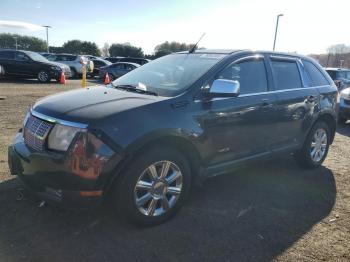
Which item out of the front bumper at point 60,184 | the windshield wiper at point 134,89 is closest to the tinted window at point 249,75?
the windshield wiper at point 134,89

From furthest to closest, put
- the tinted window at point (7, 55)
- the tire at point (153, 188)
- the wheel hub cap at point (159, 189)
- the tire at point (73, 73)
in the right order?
1. the tire at point (73, 73)
2. the tinted window at point (7, 55)
3. the wheel hub cap at point (159, 189)
4. the tire at point (153, 188)

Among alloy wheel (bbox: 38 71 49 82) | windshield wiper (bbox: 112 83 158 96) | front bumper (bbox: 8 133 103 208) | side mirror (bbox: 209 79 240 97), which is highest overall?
side mirror (bbox: 209 79 240 97)

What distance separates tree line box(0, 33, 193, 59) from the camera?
61.0m

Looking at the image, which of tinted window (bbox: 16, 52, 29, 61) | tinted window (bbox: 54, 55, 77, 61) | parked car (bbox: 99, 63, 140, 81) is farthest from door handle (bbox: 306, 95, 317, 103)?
tinted window (bbox: 54, 55, 77, 61)

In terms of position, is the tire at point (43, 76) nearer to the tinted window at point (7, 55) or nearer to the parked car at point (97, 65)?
the tinted window at point (7, 55)

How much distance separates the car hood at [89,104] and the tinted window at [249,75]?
1101 millimetres

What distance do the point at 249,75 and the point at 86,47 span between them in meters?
69.3

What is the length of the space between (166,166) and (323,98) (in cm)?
333

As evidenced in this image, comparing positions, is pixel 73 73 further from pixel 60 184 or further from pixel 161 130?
pixel 60 184

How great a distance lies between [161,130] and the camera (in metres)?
3.49

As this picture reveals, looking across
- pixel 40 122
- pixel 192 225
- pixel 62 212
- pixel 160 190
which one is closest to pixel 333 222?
pixel 192 225

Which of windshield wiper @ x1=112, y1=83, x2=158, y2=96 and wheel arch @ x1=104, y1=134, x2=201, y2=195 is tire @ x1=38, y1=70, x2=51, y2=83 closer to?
windshield wiper @ x1=112, y1=83, x2=158, y2=96

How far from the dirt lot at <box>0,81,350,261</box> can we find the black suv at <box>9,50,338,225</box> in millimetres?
312

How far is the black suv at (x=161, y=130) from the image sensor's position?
3.18m
